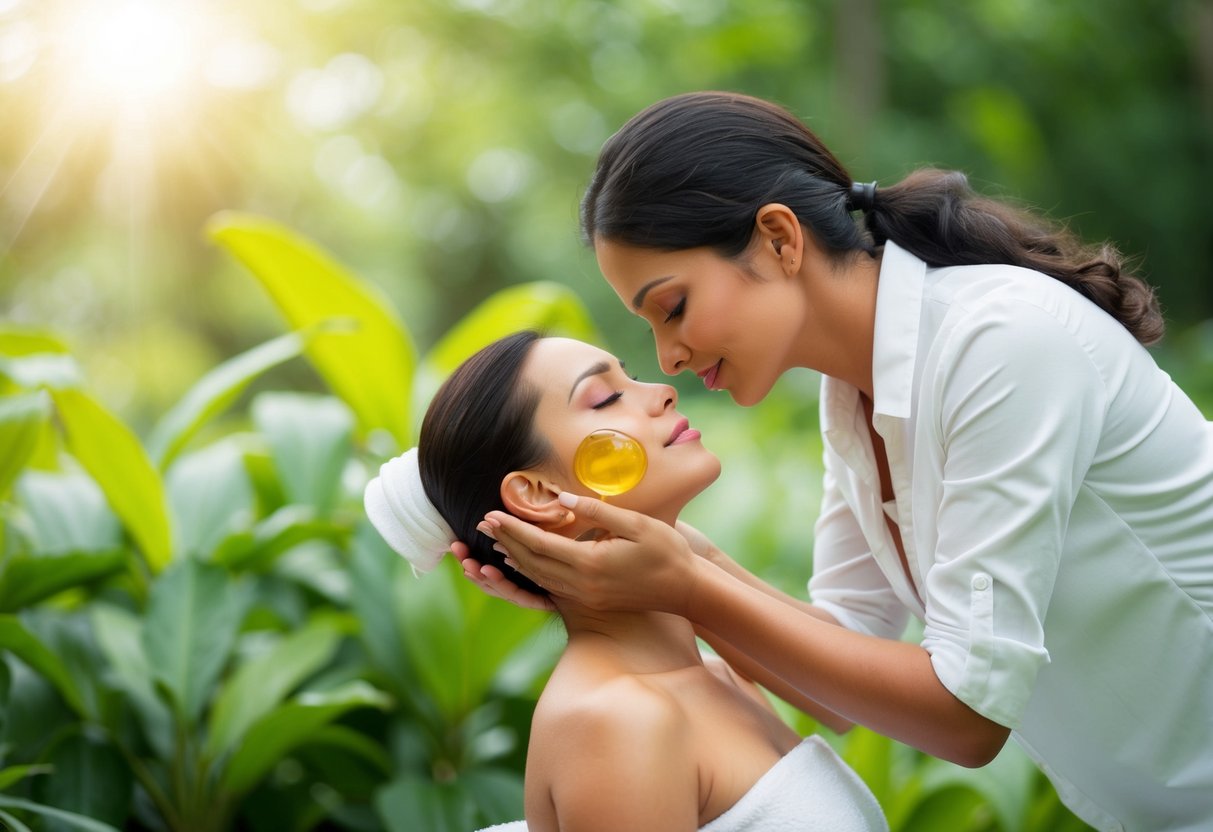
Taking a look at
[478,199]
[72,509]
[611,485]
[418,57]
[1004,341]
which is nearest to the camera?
[1004,341]

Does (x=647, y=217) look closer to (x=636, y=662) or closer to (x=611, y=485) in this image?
(x=611, y=485)

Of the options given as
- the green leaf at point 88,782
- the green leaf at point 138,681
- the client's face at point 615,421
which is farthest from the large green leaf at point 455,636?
the client's face at point 615,421

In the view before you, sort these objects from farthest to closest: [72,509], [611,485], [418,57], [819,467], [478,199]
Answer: [478,199] < [418,57] < [819,467] < [72,509] < [611,485]

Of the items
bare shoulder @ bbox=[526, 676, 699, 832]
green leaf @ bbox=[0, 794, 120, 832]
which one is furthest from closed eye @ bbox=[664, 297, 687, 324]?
green leaf @ bbox=[0, 794, 120, 832]

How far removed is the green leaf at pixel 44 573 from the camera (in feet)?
6.95

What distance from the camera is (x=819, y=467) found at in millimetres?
3861

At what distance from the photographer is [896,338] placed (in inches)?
61.9

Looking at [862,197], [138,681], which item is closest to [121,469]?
[138,681]

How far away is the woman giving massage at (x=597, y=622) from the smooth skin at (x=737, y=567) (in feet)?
0.29

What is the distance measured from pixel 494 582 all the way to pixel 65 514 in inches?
52.5

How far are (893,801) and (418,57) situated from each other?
6.58 metres

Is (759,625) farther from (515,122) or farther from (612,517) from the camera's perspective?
(515,122)

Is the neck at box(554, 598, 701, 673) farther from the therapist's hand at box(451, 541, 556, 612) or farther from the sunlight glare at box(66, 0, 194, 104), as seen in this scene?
the sunlight glare at box(66, 0, 194, 104)

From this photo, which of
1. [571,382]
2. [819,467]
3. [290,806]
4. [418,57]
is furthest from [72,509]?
[418,57]
